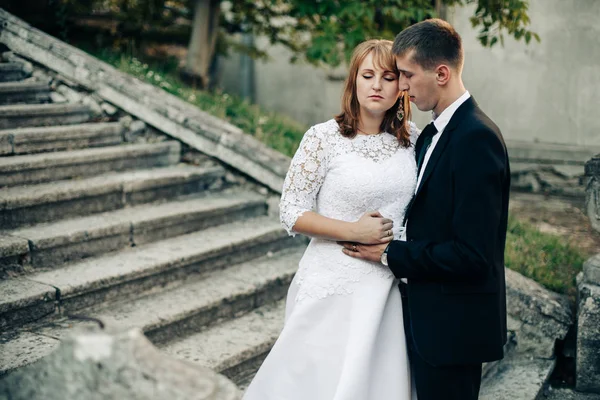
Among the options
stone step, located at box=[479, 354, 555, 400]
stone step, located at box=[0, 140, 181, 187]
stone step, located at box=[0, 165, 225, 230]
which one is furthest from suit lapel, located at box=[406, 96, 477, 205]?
stone step, located at box=[0, 140, 181, 187]

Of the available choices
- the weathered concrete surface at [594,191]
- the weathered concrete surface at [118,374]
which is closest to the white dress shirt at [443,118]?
the weathered concrete surface at [118,374]

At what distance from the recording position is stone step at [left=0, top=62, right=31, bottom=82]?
571 centimetres

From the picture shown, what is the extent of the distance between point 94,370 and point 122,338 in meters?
0.10

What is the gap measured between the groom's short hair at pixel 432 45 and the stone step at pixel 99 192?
2823 millimetres

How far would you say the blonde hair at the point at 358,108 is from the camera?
274 cm

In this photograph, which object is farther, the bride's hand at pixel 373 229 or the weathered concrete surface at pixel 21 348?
the weathered concrete surface at pixel 21 348

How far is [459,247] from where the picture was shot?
2.35 m

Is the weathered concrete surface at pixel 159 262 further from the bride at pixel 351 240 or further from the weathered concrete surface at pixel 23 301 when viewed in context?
the bride at pixel 351 240

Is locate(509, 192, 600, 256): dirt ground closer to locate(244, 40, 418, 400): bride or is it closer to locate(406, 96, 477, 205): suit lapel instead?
locate(244, 40, 418, 400): bride

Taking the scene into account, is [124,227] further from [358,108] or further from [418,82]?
[418,82]

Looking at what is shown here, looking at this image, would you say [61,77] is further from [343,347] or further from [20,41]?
[343,347]

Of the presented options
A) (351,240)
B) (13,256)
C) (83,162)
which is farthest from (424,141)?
(83,162)

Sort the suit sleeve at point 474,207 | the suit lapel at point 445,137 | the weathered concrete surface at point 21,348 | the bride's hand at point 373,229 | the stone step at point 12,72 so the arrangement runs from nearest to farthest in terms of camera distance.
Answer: the suit sleeve at point 474,207
the suit lapel at point 445,137
the bride's hand at point 373,229
the weathered concrete surface at point 21,348
the stone step at point 12,72

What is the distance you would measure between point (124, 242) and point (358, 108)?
223 cm
